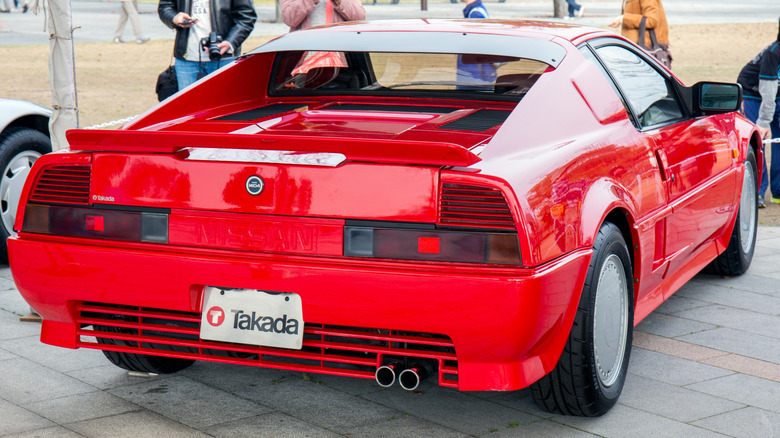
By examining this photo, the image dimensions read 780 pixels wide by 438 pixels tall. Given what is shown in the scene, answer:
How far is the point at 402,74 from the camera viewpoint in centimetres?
461

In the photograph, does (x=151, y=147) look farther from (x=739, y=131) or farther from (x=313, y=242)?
(x=739, y=131)

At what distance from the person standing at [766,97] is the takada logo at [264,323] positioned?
5.36 m

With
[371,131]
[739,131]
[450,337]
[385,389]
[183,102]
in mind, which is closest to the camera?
[450,337]

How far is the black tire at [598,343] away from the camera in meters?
3.33

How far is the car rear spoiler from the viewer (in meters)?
2.92

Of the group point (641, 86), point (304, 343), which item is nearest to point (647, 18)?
point (641, 86)

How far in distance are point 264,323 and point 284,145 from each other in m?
0.58

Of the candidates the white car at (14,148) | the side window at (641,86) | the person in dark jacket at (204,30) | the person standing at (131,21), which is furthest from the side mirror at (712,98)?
the person standing at (131,21)

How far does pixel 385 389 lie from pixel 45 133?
348 centimetres

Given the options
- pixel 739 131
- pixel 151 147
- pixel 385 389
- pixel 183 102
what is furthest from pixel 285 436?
pixel 739 131

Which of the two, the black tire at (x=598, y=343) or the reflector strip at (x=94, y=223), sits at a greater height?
the reflector strip at (x=94, y=223)

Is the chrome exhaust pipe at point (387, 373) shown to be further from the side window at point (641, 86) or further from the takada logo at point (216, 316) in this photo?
the side window at point (641, 86)

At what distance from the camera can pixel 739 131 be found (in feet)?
17.9

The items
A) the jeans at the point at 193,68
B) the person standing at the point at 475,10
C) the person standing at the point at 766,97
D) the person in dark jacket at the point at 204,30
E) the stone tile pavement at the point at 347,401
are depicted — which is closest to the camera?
the stone tile pavement at the point at 347,401
